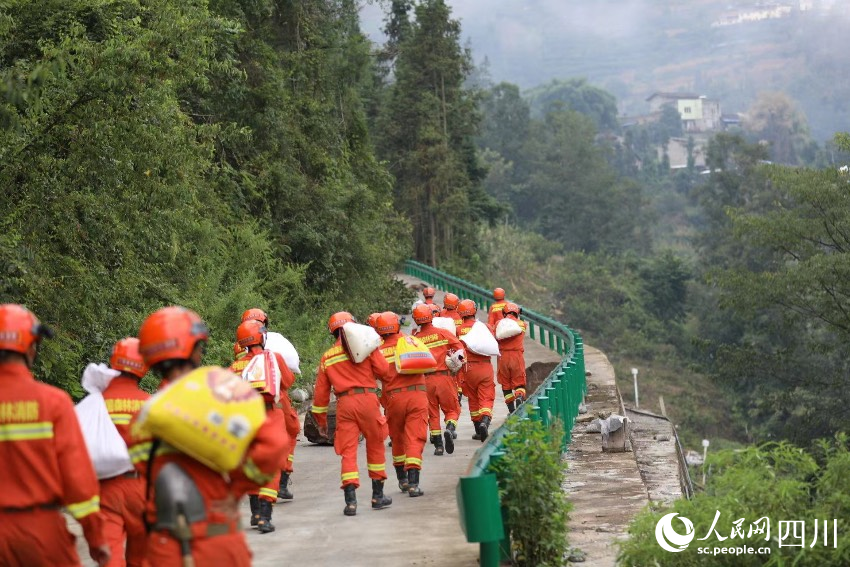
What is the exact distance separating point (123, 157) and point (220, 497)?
1088cm

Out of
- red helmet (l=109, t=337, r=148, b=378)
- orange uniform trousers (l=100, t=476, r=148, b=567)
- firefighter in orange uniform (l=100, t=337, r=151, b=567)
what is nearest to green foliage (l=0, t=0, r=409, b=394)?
red helmet (l=109, t=337, r=148, b=378)

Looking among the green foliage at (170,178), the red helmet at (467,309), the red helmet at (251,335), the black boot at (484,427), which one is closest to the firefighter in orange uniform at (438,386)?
the black boot at (484,427)

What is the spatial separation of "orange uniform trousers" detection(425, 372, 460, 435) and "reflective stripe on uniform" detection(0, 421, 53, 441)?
10175mm

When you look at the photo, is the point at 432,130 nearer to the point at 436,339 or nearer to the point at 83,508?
the point at 436,339

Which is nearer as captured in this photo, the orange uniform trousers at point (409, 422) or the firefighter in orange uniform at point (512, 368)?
the orange uniform trousers at point (409, 422)

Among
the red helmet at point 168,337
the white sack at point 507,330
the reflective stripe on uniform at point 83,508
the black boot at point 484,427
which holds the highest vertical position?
the red helmet at point 168,337

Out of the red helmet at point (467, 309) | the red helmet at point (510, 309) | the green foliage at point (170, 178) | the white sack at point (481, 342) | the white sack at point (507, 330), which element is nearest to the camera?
the green foliage at point (170, 178)

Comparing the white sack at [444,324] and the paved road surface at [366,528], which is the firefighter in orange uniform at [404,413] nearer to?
the paved road surface at [366,528]

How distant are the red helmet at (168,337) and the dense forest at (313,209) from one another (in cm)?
575

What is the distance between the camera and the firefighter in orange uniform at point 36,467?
6.29 metres

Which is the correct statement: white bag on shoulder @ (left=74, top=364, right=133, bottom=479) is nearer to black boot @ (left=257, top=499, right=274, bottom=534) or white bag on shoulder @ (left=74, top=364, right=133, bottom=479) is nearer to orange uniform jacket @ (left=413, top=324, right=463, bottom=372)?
black boot @ (left=257, top=499, right=274, bottom=534)

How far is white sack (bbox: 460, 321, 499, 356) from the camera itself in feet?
58.5

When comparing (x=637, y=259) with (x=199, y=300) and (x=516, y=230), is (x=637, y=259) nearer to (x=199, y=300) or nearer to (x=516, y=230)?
(x=516, y=230)

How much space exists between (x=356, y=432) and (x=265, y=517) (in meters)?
1.29
